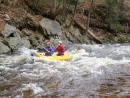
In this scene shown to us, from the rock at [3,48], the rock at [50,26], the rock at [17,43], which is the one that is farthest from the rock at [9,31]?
the rock at [50,26]

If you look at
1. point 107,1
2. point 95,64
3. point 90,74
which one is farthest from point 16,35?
point 107,1

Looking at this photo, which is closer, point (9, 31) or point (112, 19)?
point (9, 31)

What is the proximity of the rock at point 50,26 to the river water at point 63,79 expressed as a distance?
25.0ft

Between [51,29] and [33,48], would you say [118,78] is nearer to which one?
[33,48]

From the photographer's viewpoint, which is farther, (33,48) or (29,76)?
(33,48)

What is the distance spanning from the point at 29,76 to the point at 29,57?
→ 16.9 ft

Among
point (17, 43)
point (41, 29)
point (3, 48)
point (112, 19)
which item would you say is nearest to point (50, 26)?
point (41, 29)

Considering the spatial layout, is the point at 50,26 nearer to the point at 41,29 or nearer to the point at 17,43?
the point at 41,29

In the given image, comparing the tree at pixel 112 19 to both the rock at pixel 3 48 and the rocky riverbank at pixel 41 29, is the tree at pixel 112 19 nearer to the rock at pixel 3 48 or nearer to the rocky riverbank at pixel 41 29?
the rocky riverbank at pixel 41 29

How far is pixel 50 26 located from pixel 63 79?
12.9m

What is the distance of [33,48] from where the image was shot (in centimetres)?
1947

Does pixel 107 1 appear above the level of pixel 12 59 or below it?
above

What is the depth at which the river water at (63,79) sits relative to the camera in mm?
8281

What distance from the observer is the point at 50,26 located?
22.5m
